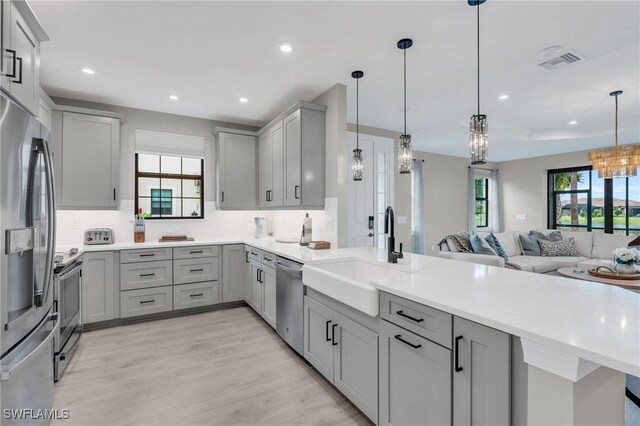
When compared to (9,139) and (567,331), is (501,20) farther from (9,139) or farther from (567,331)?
(9,139)

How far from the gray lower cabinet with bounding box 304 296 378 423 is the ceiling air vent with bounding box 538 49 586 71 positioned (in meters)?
2.85

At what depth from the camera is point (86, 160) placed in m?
3.52

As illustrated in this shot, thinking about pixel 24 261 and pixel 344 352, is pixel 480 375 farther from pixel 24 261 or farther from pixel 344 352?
pixel 24 261

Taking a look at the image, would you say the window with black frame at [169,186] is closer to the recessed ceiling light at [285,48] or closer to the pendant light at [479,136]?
the recessed ceiling light at [285,48]

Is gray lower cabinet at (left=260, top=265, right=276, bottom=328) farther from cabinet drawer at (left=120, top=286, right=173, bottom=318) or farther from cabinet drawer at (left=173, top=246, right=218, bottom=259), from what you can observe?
cabinet drawer at (left=120, top=286, right=173, bottom=318)

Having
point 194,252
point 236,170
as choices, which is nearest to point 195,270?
point 194,252

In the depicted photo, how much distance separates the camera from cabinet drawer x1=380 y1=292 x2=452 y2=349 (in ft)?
4.43

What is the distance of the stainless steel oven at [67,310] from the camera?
241 centimetres

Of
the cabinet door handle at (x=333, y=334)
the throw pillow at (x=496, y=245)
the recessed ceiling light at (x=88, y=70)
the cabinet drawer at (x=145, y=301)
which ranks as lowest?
the cabinet drawer at (x=145, y=301)

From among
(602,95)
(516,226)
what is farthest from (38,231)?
(516,226)

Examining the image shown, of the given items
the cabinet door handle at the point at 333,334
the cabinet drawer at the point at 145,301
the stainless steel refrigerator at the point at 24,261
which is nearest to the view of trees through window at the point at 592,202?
the cabinet door handle at the point at 333,334

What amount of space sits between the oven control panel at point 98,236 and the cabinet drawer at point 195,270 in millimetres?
847

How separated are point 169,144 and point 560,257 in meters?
6.73

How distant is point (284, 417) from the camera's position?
1.96 m
